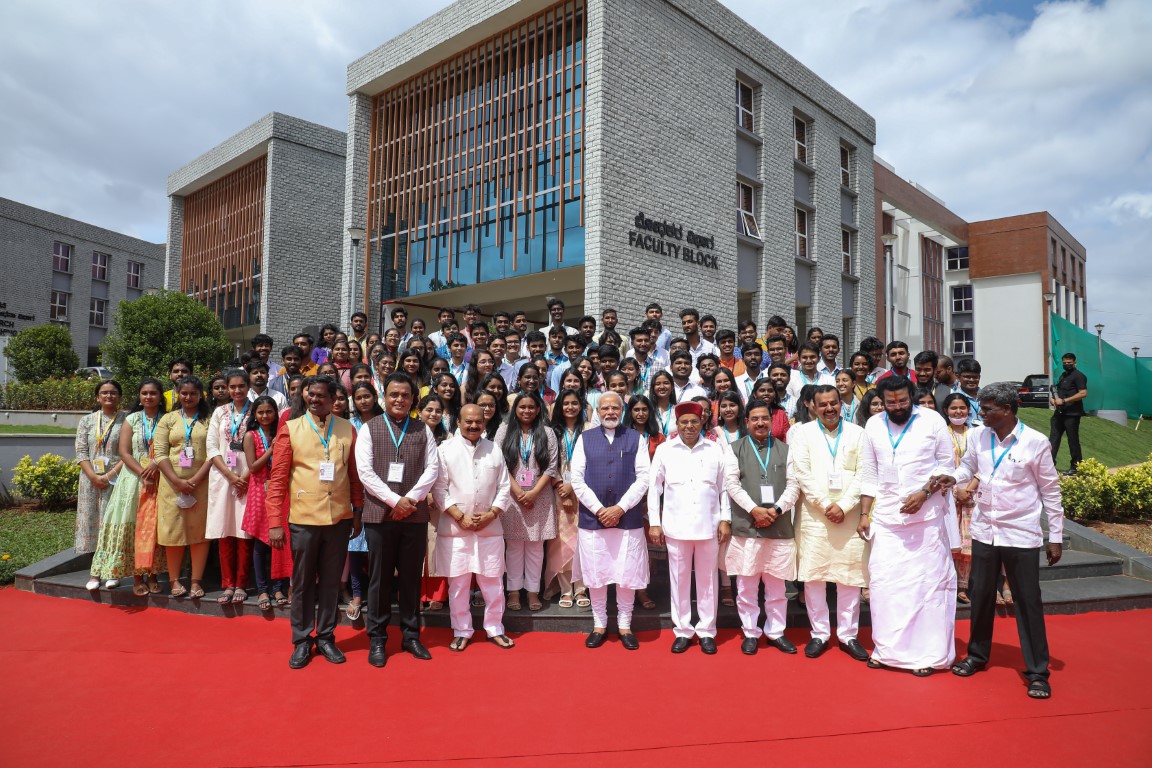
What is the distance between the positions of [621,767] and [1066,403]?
8.87 meters

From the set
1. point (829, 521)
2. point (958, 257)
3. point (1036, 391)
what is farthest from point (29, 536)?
point (958, 257)

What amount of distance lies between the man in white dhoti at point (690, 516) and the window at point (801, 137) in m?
14.4

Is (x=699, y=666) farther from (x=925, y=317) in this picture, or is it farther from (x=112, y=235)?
(x=112, y=235)

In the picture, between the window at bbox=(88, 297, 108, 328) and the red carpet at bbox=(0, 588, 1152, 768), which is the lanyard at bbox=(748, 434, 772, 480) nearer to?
the red carpet at bbox=(0, 588, 1152, 768)

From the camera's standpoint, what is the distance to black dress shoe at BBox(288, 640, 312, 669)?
4.21m

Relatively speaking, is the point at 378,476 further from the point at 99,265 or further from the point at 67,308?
the point at 99,265

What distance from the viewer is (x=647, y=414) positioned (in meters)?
5.27

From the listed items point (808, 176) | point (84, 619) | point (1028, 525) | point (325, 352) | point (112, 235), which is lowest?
point (84, 619)

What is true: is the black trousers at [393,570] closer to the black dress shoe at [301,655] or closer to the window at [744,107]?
the black dress shoe at [301,655]

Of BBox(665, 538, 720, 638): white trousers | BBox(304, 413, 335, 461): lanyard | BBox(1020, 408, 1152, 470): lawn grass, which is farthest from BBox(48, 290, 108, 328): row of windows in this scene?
BBox(1020, 408, 1152, 470): lawn grass

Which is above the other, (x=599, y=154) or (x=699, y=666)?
(x=599, y=154)

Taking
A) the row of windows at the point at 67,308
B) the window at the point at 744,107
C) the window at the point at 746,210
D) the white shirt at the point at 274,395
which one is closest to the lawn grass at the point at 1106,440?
the window at the point at 746,210

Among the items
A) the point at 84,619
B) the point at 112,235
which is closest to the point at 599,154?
the point at 84,619

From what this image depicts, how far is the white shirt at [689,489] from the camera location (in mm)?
4684
